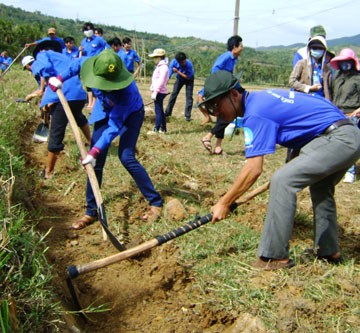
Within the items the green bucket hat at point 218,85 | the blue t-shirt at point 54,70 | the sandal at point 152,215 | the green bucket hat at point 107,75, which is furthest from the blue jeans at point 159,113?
the green bucket hat at point 218,85

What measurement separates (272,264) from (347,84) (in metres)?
3.29

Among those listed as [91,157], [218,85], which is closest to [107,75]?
[91,157]

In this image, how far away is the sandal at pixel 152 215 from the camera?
3791 mm

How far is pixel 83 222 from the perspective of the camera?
12.3ft

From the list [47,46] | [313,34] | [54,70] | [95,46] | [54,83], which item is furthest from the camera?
[95,46]

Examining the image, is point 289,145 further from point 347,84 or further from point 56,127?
point 56,127

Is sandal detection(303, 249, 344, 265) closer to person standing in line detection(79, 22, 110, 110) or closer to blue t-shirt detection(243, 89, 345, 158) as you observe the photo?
blue t-shirt detection(243, 89, 345, 158)

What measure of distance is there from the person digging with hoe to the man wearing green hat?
115 cm

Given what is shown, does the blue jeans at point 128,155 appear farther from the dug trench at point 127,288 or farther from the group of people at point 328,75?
the group of people at point 328,75

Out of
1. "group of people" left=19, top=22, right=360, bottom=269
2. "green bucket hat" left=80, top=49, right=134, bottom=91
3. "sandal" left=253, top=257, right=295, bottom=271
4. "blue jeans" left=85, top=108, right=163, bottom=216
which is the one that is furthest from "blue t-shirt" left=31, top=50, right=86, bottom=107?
"sandal" left=253, top=257, right=295, bottom=271

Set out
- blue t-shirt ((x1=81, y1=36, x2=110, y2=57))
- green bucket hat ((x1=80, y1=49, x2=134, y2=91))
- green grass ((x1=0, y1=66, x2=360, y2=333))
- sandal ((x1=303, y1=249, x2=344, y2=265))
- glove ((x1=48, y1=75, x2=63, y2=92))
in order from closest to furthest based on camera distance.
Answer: green grass ((x1=0, y1=66, x2=360, y2=333)) → sandal ((x1=303, y1=249, x2=344, y2=265)) → green bucket hat ((x1=80, y1=49, x2=134, y2=91)) → glove ((x1=48, y1=75, x2=63, y2=92)) → blue t-shirt ((x1=81, y1=36, x2=110, y2=57))

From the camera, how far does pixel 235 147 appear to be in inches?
274

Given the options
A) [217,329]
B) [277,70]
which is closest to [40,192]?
[217,329]

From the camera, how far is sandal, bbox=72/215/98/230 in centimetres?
373
